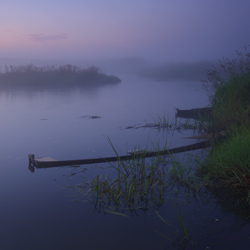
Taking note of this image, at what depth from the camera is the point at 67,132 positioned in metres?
6.54

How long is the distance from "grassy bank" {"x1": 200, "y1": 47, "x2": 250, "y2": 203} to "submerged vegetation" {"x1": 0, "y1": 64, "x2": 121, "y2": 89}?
1172cm

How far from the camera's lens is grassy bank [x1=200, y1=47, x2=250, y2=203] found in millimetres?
3242

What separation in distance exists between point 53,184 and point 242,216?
6.01 feet

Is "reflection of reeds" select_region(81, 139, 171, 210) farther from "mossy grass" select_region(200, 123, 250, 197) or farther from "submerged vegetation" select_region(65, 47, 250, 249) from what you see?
"mossy grass" select_region(200, 123, 250, 197)

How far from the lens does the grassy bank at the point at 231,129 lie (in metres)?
3.24

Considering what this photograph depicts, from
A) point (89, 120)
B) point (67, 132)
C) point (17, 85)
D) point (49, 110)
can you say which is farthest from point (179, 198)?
point (17, 85)

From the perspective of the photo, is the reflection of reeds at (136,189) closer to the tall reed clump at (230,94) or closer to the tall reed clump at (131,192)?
the tall reed clump at (131,192)

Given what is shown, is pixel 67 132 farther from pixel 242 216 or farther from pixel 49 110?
pixel 242 216

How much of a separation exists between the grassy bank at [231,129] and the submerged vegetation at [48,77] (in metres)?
11.7

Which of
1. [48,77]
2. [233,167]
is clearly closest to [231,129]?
[233,167]

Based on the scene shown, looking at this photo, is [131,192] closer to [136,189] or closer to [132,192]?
[132,192]

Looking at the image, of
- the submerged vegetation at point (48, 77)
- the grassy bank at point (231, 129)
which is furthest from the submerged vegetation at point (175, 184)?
the submerged vegetation at point (48, 77)

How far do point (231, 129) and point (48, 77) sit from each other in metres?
14.8

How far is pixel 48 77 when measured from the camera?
18.3 meters
